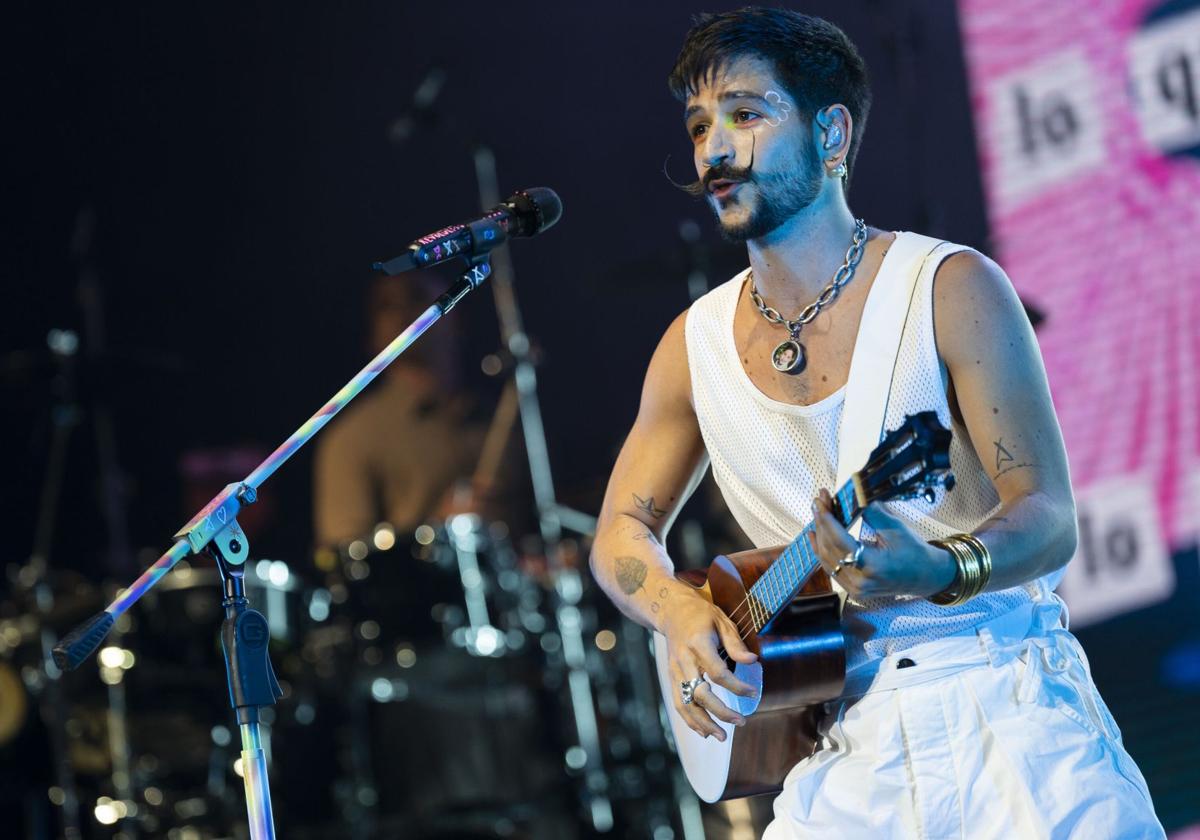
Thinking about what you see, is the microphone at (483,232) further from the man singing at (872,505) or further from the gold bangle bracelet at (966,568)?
the gold bangle bracelet at (966,568)

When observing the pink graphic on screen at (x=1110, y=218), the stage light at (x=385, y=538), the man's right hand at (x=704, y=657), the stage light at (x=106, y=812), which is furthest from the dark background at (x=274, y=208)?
the man's right hand at (x=704, y=657)

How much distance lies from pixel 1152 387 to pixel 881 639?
2.61m

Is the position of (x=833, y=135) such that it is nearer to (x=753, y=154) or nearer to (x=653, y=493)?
(x=753, y=154)

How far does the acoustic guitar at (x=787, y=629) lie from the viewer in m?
2.04

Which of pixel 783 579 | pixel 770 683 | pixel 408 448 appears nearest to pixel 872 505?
pixel 783 579

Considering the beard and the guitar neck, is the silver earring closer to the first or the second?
the beard

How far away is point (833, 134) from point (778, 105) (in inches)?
5.8

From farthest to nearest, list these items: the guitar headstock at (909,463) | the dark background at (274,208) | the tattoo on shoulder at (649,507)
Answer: the dark background at (274,208) → the tattoo on shoulder at (649,507) → the guitar headstock at (909,463)

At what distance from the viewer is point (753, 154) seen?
269 cm

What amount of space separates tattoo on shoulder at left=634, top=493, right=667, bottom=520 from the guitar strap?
1.72 feet

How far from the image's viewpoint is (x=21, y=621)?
6.32 m

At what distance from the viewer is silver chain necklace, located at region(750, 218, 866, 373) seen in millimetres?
2695

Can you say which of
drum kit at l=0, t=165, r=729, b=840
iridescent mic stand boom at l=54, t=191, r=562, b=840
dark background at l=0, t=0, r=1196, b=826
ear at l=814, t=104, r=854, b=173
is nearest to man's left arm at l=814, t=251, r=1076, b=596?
ear at l=814, t=104, r=854, b=173

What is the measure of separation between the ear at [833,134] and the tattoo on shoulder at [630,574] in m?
0.88
